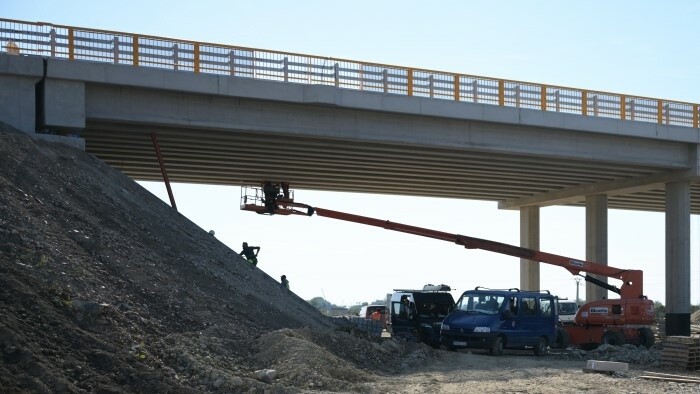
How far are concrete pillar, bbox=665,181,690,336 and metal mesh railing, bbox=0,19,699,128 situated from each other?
3.02 m

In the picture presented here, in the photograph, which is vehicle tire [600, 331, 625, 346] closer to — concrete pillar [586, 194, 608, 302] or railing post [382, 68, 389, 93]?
railing post [382, 68, 389, 93]

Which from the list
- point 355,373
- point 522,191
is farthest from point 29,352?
point 522,191

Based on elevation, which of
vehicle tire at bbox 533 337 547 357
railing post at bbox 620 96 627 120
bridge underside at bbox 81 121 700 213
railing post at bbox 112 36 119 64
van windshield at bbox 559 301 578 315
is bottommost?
vehicle tire at bbox 533 337 547 357

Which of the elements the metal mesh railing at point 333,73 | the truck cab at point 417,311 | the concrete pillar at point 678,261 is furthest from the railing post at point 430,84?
the concrete pillar at point 678,261

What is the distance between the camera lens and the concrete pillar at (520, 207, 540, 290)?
45.8 meters

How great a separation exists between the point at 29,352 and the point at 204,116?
15.7m

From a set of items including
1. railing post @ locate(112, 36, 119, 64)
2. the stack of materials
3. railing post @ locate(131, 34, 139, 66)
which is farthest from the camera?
railing post @ locate(131, 34, 139, 66)

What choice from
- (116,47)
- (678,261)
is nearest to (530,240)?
(678,261)

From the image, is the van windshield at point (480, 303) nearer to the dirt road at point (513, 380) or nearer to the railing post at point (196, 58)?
the dirt road at point (513, 380)

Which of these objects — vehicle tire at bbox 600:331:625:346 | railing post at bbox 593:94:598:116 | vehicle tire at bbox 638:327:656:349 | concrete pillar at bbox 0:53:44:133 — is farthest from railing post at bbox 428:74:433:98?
concrete pillar at bbox 0:53:44:133

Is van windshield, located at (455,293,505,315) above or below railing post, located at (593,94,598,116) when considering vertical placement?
below

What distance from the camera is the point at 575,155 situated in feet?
114

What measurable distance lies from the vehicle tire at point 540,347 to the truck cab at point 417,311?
2.81 meters

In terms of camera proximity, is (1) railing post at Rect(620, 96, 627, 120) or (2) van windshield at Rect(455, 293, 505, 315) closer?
(2) van windshield at Rect(455, 293, 505, 315)
